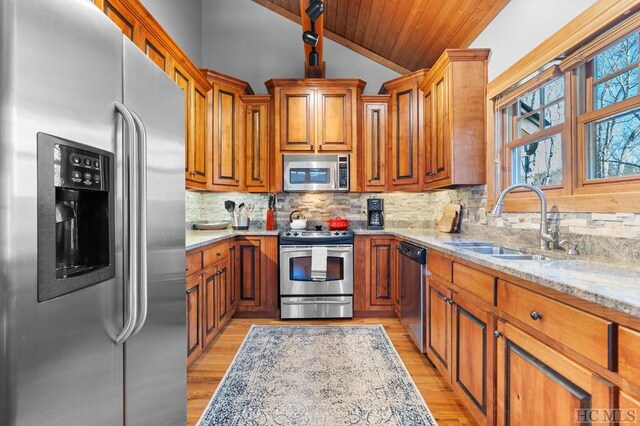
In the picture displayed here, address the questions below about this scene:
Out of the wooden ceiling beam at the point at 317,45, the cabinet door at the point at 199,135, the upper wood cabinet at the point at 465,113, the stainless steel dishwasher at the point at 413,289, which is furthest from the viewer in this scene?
the cabinet door at the point at 199,135

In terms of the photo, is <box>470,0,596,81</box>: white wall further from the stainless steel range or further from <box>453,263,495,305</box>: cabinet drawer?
the stainless steel range

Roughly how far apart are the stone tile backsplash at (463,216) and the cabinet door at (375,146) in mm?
336

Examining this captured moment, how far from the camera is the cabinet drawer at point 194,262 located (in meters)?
2.07

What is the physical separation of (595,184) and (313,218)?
2.68 m

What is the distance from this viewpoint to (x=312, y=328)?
3020 mm

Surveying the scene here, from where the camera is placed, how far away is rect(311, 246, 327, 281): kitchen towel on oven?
3.21 metres

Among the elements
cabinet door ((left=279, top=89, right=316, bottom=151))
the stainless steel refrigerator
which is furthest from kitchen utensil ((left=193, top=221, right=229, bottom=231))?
the stainless steel refrigerator

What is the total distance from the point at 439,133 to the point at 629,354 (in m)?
2.39

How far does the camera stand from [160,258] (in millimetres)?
1056

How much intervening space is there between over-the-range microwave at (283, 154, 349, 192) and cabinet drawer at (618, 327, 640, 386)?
112 inches

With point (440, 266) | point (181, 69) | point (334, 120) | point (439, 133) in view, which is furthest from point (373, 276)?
point (181, 69)

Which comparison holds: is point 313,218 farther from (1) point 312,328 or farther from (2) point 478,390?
(2) point 478,390

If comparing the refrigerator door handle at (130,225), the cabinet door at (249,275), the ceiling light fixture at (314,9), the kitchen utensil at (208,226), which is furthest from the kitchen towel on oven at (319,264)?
the refrigerator door handle at (130,225)

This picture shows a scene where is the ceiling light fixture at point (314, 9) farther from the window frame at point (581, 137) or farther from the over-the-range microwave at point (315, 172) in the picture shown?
the window frame at point (581, 137)
